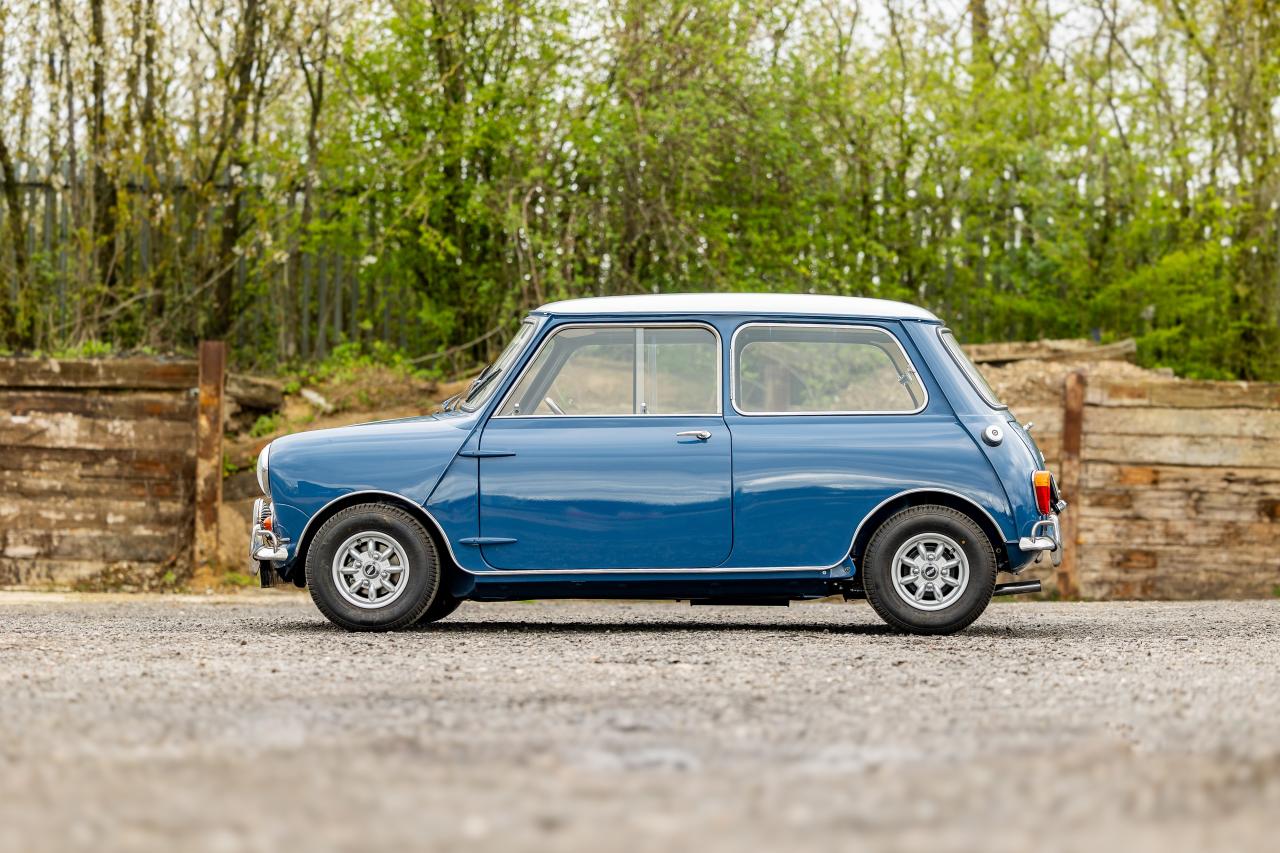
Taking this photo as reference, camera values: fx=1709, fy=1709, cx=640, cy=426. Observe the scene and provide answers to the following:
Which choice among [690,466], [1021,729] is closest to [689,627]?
[690,466]

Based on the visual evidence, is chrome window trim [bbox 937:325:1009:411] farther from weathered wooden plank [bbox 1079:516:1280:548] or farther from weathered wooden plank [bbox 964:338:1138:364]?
weathered wooden plank [bbox 964:338:1138:364]

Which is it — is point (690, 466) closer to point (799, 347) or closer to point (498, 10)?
point (799, 347)

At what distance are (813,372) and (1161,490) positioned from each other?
5816 millimetres

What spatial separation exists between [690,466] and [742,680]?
233 cm

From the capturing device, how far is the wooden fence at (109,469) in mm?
Answer: 13680

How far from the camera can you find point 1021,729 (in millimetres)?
5414

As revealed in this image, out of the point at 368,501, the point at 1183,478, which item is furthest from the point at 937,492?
the point at 1183,478

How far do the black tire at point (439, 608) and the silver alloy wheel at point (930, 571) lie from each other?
2.41 metres

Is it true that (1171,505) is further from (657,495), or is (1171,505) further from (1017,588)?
(657,495)

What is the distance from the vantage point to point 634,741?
5.07 meters

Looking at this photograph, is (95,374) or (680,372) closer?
(680,372)

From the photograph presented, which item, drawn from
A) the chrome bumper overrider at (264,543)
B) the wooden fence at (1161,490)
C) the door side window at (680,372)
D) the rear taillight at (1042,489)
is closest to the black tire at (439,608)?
Answer: the chrome bumper overrider at (264,543)

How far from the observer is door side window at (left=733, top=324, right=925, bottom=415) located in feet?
30.2

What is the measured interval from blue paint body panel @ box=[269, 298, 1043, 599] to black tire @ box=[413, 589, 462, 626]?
35 centimetres
